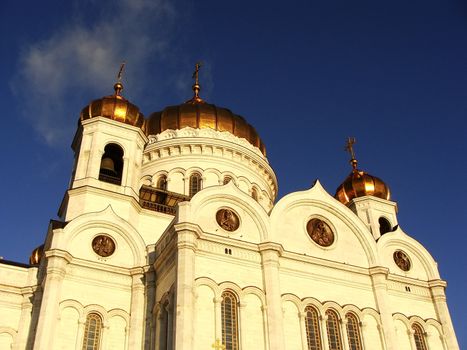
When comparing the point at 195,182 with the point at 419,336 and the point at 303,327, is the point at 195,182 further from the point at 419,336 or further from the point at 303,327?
the point at 419,336

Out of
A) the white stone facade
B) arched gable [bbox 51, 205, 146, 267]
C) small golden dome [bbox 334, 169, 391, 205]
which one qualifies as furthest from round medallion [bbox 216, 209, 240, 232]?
small golden dome [bbox 334, 169, 391, 205]

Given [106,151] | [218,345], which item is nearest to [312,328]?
[218,345]

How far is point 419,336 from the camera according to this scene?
21266 millimetres

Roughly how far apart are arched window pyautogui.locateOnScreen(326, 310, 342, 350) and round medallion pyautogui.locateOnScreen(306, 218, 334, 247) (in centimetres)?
287

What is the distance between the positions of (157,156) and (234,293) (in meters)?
12.9

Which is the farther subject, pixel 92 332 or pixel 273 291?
pixel 92 332

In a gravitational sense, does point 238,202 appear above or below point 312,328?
above

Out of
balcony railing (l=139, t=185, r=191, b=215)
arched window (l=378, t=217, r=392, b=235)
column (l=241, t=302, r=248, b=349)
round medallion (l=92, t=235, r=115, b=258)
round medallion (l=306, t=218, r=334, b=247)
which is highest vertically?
balcony railing (l=139, t=185, r=191, b=215)

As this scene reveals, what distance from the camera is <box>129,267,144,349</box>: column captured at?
1888 centimetres

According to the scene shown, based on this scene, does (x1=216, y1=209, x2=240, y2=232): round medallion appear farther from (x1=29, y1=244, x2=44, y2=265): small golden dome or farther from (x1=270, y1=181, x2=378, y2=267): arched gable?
(x1=29, y1=244, x2=44, y2=265): small golden dome

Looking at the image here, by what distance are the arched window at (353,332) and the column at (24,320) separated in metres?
11.8

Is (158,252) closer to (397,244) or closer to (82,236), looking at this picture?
(82,236)

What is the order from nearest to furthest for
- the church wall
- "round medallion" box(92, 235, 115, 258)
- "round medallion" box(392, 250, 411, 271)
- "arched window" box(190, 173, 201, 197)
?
the church wall
"round medallion" box(92, 235, 115, 258)
"round medallion" box(392, 250, 411, 271)
"arched window" box(190, 173, 201, 197)

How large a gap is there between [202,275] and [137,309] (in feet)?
10.6
